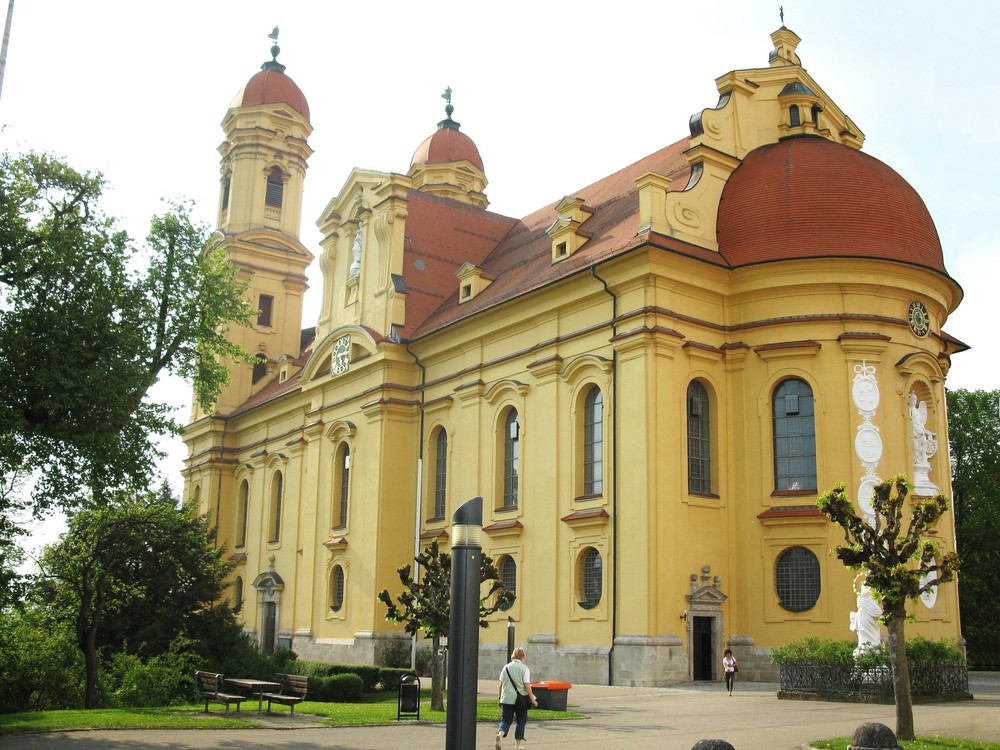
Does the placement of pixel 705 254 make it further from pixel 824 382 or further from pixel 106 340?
pixel 106 340

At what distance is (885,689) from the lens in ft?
70.7

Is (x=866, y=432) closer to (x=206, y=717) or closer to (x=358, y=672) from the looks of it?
(x=358, y=672)

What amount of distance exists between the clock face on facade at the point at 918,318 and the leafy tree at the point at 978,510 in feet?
59.9

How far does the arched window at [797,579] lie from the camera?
27.4 m

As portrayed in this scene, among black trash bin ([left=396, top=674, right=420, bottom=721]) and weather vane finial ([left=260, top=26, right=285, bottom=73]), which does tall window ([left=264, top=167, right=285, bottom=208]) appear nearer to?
weather vane finial ([left=260, top=26, right=285, bottom=73])

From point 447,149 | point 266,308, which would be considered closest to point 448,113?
point 447,149

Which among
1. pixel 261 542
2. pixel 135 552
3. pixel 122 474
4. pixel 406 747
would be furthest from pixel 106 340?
pixel 261 542

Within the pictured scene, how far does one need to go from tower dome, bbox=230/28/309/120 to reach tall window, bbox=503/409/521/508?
30165 millimetres

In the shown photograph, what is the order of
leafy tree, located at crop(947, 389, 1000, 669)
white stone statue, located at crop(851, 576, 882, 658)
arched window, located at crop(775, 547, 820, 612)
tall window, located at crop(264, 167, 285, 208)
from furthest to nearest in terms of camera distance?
tall window, located at crop(264, 167, 285, 208), leafy tree, located at crop(947, 389, 1000, 669), arched window, located at crop(775, 547, 820, 612), white stone statue, located at crop(851, 576, 882, 658)

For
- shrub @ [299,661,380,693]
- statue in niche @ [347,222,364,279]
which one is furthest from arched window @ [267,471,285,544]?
shrub @ [299,661,380,693]

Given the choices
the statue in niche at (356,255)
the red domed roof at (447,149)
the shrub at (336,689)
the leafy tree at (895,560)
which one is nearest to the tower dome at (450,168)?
the red domed roof at (447,149)

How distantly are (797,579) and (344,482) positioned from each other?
20.3 metres

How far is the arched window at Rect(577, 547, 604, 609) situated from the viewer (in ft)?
95.0

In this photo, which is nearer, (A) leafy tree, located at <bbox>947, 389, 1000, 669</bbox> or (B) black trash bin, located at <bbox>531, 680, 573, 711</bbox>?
(B) black trash bin, located at <bbox>531, 680, 573, 711</bbox>
